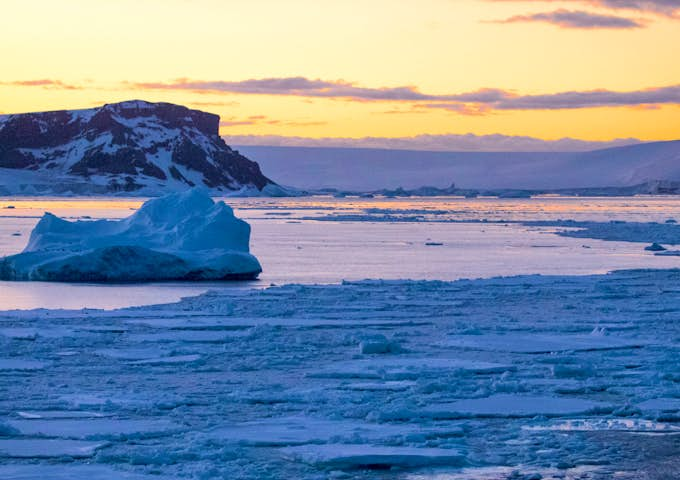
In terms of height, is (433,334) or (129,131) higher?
(129,131)

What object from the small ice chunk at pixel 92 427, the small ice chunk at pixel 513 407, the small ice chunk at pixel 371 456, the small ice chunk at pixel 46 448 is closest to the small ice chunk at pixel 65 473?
the small ice chunk at pixel 46 448

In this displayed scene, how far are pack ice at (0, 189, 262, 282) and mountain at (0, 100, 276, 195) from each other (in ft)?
342

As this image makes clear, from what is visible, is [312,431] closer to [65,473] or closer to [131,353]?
[65,473]

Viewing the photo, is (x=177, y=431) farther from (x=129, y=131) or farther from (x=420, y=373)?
(x=129, y=131)

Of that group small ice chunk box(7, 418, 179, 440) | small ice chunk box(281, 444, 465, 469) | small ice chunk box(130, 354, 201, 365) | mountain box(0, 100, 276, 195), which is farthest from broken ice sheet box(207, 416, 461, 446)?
mountain box(0, 100, 276, 195)

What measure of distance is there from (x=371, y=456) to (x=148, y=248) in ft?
41.2

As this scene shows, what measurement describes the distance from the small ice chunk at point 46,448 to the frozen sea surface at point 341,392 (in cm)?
2

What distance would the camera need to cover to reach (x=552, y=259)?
67.4 ft

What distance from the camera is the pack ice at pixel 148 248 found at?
1656 cm

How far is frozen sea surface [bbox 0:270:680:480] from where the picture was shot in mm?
5160

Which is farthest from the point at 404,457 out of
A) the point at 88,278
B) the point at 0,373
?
the point at 88,278

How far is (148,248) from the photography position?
17219 millimetres

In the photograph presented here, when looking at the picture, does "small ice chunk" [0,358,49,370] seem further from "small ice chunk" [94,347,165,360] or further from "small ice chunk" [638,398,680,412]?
"small ice chunk" [638,398,680,412]

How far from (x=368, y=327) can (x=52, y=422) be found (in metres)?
5.00
